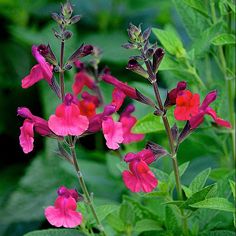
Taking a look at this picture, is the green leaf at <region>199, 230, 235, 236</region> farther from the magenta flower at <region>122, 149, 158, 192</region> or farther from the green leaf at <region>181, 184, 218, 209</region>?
the magenta flower at <region>122, 149, 158, 192</region>

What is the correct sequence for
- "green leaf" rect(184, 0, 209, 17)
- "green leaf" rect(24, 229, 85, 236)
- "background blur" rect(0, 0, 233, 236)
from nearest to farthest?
"green leaf" rect(24, 229, 85, 236), "green leaf" rect(184, 0, 209, 17), "background blur" rect(0, 0, 233, 236)

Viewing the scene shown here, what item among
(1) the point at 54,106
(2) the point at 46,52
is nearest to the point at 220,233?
(2) the point at 46,52

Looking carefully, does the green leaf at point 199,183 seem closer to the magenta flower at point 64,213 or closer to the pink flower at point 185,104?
the pink flower at point 185,104

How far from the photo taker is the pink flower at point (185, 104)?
4.81 feet

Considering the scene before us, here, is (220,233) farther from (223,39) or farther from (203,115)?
(223,39)

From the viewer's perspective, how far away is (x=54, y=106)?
271cm

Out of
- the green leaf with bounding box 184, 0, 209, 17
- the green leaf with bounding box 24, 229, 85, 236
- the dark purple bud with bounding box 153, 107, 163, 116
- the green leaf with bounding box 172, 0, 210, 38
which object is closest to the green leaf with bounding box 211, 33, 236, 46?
the green leaf with bounding box 184, 0, 209, 17

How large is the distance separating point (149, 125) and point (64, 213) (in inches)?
17.8

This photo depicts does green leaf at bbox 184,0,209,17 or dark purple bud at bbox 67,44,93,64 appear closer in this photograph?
dark purple bud at bbox 67,44,93,64

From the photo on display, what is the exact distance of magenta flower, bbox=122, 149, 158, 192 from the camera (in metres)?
1.47

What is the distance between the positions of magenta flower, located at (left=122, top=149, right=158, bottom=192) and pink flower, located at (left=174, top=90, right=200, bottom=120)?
112mm

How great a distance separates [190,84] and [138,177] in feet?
1.81

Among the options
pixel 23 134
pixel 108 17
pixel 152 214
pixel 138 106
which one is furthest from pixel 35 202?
pixel 108 17

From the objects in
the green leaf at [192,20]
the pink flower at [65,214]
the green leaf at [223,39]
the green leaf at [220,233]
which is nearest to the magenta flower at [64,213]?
the pink flower at [65,214]
